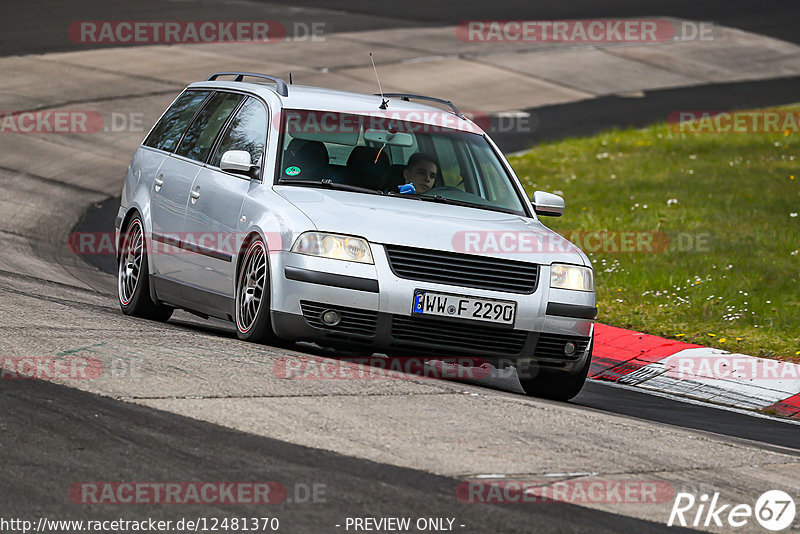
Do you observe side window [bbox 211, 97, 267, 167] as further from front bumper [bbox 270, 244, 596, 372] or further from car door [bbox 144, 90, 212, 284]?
front bumper [bbox 270, 244, 596, 372]

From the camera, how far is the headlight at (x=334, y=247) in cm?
760

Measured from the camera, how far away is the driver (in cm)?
872

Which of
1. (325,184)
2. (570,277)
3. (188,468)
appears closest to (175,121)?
(325,184)

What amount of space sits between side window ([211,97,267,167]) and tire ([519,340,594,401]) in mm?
2288

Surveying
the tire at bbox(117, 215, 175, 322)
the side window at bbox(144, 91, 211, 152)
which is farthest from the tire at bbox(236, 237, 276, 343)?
the side window at bbox(144, 91, 211, 152)

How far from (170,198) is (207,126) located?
0.62m

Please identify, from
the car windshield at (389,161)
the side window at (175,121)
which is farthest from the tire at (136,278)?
the car windshield at (389,161)

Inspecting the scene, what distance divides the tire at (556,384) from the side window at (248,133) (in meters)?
2.29

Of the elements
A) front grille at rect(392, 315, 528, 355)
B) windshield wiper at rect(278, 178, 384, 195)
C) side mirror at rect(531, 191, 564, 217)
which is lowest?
front grille at rect(392, 315, 528, 355)

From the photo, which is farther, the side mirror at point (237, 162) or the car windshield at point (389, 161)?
the car windshield at point (389, 161)

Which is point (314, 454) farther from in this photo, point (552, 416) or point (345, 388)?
point (552, 416)

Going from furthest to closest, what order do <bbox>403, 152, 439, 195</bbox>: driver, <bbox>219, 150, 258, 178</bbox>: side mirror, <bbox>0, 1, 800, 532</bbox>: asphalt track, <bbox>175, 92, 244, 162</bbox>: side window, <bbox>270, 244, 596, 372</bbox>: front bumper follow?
<bbox>175, 92, 244, 162</bbox>: side window → <bbox>403, 152, 439, 195</bbox>: driver → <bbox>219, 150, 258, 178</bbox>: side mirror → <bbox>270, 244, 596, 372</bbox>: front bumper → <bbox>0, 1, 800, 532</bbox>: asphalt track

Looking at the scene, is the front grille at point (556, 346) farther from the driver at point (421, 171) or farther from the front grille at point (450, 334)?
the driver at point (421, 171)

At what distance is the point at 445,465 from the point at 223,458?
3.18ft
